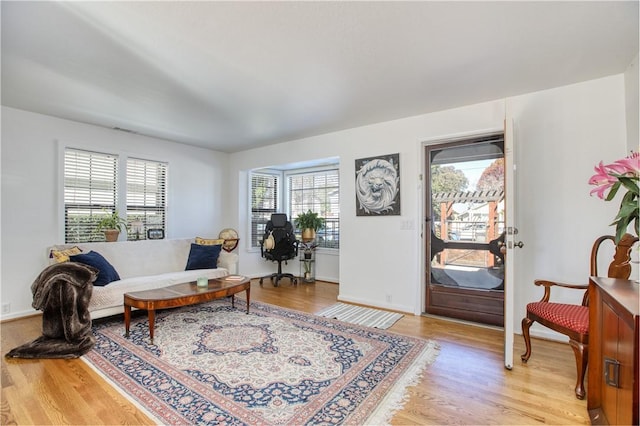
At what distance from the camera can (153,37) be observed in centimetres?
208

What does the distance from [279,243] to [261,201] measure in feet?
4.26

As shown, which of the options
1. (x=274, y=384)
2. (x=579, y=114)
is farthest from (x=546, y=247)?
(x=274, y=384)

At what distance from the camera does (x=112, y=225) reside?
428 centimetres

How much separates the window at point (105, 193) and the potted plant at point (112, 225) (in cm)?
7

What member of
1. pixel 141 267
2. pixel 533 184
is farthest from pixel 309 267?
pixel 533 184

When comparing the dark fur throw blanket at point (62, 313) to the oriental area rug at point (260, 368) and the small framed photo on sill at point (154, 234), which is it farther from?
the small framed photo on sill at point (154, 234)

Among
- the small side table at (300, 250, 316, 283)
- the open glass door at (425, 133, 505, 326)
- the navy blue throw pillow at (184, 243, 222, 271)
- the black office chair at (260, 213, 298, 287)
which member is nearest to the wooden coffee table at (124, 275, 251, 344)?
the navy blue throw pillow at (184, 243, 222, 271)

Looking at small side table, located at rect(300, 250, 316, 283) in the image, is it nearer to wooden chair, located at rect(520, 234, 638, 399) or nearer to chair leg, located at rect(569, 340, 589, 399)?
wooden chair, located at rect(520, 234, 638, 399)

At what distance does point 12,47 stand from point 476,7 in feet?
10.7

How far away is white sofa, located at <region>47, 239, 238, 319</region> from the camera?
3.18 metres

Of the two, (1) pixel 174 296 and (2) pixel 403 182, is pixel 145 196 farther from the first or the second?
(2) pixel 403 182

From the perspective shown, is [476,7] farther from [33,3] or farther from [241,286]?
[241,286]

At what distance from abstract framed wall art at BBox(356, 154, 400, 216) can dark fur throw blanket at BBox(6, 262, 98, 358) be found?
322cm

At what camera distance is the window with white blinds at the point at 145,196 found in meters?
4.61
